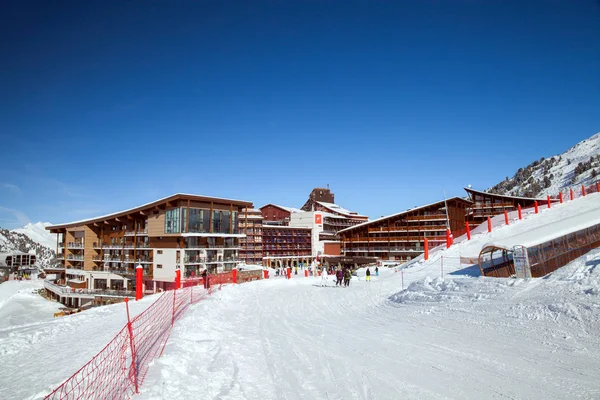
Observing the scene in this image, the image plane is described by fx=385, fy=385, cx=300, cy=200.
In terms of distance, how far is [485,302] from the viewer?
42.6 ft

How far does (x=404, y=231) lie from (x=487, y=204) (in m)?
22.0

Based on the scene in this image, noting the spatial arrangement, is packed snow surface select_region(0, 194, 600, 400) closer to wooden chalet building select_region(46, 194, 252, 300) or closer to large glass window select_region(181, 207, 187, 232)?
large glass window select_region(181, 207, 187, 232)

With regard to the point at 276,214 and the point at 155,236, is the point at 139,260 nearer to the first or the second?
the point at 155,236

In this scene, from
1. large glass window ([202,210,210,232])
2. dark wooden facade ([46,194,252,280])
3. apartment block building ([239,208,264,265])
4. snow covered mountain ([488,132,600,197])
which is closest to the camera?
dark wooden facade ([46,194,252,280])

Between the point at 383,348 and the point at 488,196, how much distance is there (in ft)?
233

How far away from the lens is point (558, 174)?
119438 mm

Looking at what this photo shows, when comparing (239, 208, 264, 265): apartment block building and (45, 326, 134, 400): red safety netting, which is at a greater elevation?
(239, 208, 264, 265): apartment block building

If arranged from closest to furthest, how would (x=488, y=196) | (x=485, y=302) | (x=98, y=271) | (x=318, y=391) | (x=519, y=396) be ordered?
(x=519, y=396) → (x=318, y=391) → (x=485, y=302) → (x=98, y=271) → (x=488, y=196)

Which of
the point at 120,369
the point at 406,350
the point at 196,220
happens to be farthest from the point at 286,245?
the point at 120,369

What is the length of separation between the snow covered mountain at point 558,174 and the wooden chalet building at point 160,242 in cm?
9101

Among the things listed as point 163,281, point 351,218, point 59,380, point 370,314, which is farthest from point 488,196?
point 59,380

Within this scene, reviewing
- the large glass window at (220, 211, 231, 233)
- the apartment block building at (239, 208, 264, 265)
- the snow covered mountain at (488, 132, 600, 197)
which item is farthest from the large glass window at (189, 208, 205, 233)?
the snow covered mountain at (488, 132, 600, 197)

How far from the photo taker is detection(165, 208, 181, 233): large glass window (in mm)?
43866

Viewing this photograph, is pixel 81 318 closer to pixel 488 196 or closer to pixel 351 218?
pixel 488 196
